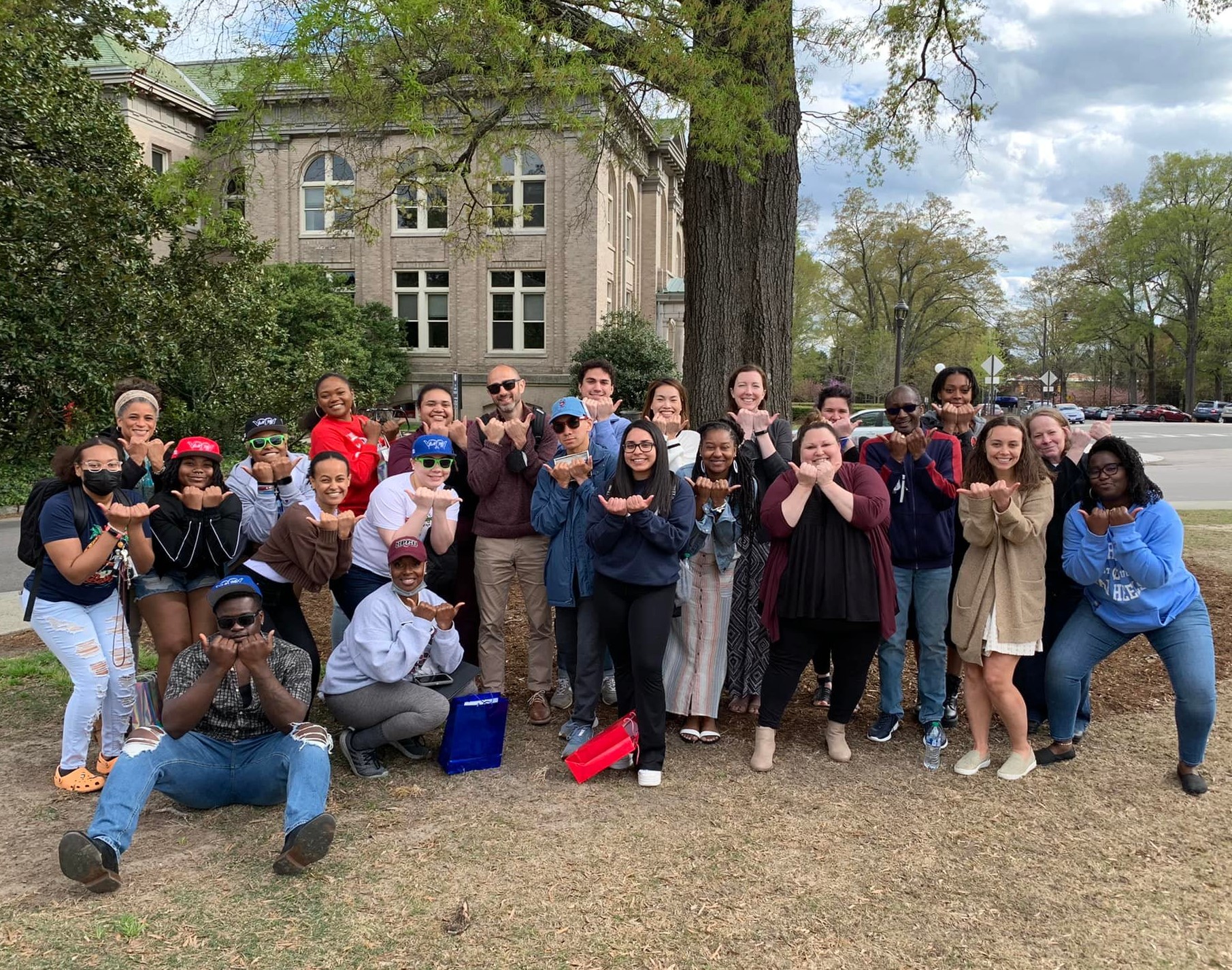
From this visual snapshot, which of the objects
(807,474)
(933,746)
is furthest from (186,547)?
(933,746)

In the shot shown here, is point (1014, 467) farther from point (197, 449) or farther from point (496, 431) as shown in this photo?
point (197, 449)

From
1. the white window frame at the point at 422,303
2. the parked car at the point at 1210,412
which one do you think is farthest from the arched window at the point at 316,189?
the parked car at the point at 1210,412

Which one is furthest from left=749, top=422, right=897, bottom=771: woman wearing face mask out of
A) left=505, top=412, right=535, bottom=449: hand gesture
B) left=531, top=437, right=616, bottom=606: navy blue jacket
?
left=505, top=412, right=535, bottom=449: hand gesture

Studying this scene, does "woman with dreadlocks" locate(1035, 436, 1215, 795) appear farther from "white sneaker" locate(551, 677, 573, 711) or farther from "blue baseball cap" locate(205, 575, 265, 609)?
"blue baseball cap" locate(205, 575, 265, 609)

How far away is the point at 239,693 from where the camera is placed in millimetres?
3783

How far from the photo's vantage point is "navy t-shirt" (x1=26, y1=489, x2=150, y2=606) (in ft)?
13.6

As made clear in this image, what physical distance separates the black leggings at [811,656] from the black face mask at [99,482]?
3.35 meters

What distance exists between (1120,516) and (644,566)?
2.24 m

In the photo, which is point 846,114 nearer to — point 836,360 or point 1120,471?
point 1120,471

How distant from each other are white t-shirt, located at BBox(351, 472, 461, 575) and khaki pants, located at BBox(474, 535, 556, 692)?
577 mm

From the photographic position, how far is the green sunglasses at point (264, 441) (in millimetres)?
4828

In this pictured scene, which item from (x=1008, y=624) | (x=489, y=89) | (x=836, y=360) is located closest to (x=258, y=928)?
(x=1008, y=624)

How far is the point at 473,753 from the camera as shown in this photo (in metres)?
4.52

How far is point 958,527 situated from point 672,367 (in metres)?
26.3
